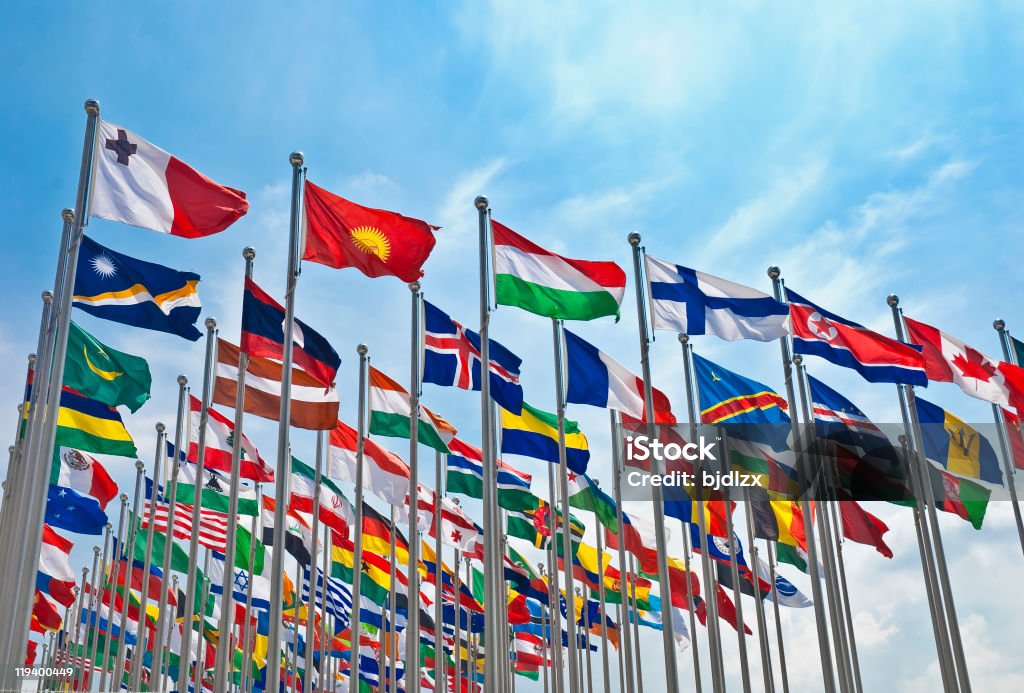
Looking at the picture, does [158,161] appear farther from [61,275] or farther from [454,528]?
[454,528]

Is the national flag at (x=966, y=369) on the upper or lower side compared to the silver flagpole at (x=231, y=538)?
upper

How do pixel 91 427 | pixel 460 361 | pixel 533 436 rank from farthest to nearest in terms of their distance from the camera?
pixel 533 436
pixel 460 361
pixel 91 427

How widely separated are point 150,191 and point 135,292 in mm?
2121

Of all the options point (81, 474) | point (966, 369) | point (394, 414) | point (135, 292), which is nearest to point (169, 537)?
point (81, 474)

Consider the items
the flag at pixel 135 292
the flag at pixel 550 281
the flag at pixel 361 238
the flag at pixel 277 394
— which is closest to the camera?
the flag at pixel 135 292

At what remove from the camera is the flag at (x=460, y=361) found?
18797 millimetres

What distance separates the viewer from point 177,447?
20.7 meters

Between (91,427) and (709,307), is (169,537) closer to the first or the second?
(91,427)

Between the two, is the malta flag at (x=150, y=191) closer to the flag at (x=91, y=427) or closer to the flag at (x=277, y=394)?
the flag at (x=277, y=394)

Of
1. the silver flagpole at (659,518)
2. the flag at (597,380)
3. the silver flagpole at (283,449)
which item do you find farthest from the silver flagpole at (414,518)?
the silver flagpole at (659,518)

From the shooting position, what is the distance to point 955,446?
23.2 m

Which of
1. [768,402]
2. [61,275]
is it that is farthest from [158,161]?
[768,402]

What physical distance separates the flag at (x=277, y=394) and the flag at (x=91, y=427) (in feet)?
6.88

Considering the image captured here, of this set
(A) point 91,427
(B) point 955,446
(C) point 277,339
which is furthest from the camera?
(B) point 955,446
